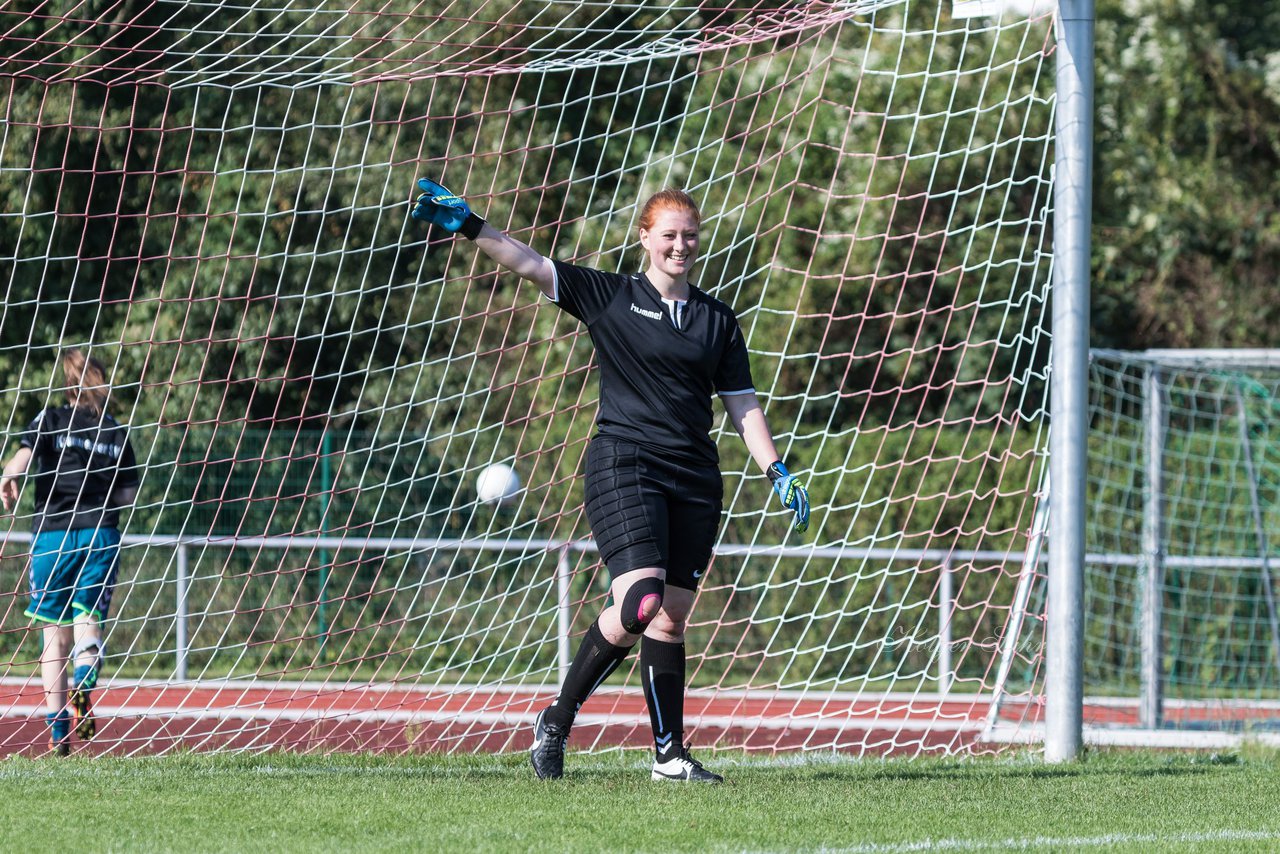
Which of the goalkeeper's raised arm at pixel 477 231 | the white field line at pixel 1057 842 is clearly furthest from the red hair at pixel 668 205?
the white field line at pixel 1057 842

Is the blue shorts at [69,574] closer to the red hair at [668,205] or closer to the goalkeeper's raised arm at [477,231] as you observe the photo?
the goalkeeper's raised arm at [477,231]

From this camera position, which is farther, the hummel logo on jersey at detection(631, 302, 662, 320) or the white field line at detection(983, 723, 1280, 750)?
the white field line at detection(983, 723, 1280, 750)

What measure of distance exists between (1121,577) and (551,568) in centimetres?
417

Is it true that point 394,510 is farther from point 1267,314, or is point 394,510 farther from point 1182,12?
point 1182,12

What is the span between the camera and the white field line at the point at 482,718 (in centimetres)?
707

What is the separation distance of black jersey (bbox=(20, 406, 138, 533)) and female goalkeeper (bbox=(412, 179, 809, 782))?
280 cm

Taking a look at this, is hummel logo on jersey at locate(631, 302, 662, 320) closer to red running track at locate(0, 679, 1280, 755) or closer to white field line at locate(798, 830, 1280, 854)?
white field line at locate(798, 830, 1280, 854)

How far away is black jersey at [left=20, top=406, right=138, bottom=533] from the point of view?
7008 millimetres

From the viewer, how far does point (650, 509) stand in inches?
198

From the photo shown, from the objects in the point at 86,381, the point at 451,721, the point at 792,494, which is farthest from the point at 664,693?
the point at 86,381

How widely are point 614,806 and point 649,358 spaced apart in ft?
4.61

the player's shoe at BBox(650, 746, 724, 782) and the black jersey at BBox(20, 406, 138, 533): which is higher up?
the black jersey at BBox(20, 406, 138, 533)

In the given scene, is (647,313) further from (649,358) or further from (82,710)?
(82,710)

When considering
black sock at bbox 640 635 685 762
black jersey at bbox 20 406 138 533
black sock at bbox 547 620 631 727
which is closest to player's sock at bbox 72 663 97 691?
black jersey at bbox 20 406 138 533
